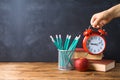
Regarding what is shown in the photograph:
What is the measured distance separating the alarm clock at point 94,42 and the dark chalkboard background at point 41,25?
0.53ft

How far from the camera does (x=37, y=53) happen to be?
67.7 inches

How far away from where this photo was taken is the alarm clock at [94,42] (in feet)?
4.94

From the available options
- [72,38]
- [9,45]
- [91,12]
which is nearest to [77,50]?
[72,38]

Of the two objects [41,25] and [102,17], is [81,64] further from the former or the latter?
[41,25]

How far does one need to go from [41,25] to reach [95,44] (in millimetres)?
385

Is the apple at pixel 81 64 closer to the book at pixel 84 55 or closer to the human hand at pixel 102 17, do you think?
the book at pixel 84 55

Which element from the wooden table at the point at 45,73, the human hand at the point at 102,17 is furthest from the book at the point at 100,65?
the human hand at the point at 102,17

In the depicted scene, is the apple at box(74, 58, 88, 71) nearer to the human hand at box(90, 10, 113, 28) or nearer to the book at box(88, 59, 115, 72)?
the book at box(88, 59, 115, 72)

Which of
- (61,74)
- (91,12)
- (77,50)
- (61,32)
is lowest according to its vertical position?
(61,74)

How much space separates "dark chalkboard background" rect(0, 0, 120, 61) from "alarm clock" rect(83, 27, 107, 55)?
16 cm

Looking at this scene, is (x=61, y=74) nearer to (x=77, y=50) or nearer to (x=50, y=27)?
(x=77, y=50)

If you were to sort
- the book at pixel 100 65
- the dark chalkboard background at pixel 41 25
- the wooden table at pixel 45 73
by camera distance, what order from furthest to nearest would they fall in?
1. the dark chalkboard background at pixel 41 25
2. the book at pixel 100 65
3. the wooden table at pixel 45 73

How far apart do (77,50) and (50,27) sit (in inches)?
10.3

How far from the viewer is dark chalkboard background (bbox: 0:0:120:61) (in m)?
1.67
